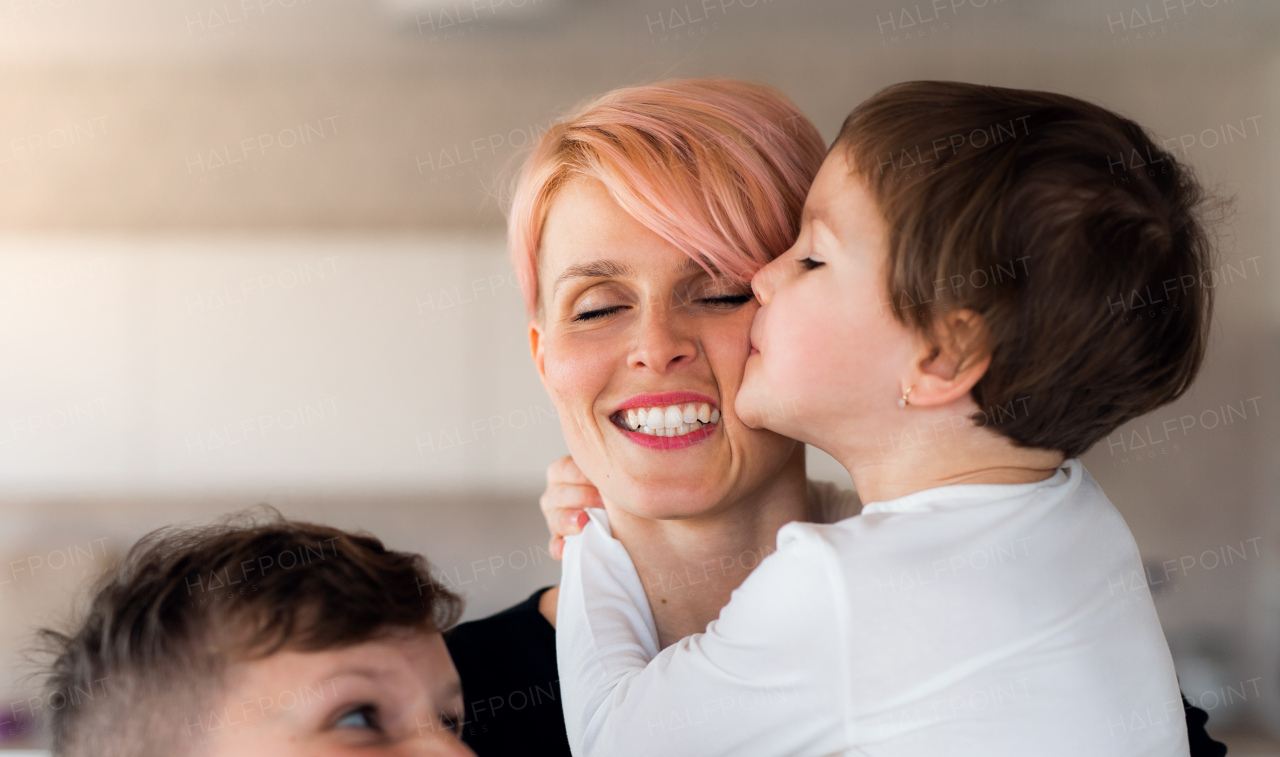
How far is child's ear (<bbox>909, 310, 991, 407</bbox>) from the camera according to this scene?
74 centimetres

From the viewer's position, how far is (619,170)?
0.94 meters

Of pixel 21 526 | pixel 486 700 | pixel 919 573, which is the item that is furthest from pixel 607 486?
pixel 21 526

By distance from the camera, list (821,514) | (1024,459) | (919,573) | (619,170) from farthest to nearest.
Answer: (821,514)
(619,170)
(1024,459)
(919,573)

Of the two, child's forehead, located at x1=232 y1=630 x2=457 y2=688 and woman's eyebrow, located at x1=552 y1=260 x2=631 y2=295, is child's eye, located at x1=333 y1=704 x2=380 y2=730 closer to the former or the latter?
child's forehead, located at x1=232 y1=630 x2=457 y2=688

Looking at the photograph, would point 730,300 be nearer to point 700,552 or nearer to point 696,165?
point 696,165

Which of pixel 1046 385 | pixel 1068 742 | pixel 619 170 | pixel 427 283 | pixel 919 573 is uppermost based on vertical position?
pixel 427 283

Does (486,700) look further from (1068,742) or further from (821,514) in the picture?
(1068,742)

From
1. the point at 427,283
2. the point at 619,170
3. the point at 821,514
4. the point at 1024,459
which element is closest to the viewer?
the point at 1024,459

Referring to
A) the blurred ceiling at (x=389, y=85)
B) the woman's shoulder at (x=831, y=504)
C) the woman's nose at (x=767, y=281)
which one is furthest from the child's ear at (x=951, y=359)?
the blurred ceiling at (x=389, y=85)

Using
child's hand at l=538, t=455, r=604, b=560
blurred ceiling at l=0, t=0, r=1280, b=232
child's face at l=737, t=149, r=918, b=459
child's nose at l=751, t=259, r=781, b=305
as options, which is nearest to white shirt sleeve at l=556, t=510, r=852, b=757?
child's face at l=737, t=149, r=918, b=459

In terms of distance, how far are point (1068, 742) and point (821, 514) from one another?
1.61ft

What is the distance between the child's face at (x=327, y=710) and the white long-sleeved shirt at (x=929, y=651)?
175 mm

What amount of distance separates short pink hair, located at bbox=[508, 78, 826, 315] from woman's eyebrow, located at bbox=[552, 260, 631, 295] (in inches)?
2.2

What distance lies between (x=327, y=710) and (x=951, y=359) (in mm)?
586
